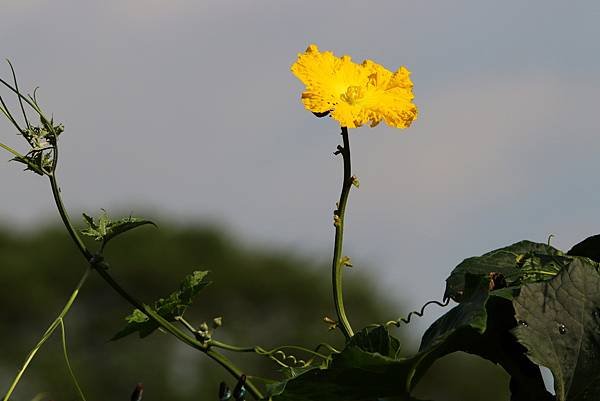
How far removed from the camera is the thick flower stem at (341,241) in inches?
36.4

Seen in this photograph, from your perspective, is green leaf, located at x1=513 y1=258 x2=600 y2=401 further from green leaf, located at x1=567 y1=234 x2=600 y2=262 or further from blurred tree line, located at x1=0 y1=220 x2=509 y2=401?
blurred tree line, located at x1=0 y1=220 x2=509 y2=401

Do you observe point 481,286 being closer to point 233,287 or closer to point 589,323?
point 589,323

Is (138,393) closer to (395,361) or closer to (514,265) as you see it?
(395,361)

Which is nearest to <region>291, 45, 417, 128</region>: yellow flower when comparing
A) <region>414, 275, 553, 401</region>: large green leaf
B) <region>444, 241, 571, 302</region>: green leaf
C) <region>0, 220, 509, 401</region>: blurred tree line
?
<region>444, 241, 571, 302</region>: green leaf

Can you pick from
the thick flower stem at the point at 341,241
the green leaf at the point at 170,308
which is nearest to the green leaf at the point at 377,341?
the thick flower stem at the point at 341,241

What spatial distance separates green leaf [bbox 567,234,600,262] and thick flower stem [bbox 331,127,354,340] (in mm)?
Result: 224

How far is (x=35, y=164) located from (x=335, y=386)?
1.14 feet

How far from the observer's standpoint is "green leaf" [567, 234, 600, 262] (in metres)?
0.98

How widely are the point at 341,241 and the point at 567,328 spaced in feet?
0.79

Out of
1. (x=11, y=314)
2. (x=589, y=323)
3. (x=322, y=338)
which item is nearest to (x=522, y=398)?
(x=589, y=323)

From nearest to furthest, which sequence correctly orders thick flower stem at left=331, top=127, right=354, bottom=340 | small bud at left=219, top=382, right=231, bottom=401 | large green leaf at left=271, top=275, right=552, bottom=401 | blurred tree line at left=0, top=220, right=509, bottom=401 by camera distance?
large green leaf at left=271, top=275, right=552, bottom=401 → small bud at left=219, top=382, right=231, bottom=401 → thick flower stem at left=331, top=127, right=354, bottom=340 → blurred tree line at left=0, top=220, right=509, bottom=401

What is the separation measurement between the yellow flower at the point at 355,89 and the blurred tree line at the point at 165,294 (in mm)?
11189

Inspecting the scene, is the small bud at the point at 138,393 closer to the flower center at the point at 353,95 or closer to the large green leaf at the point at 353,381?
the large green leaf at the point at 353,381

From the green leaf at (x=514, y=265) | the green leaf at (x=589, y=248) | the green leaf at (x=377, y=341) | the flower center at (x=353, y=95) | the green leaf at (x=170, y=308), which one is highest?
the flower center at (x=353, y=95)
